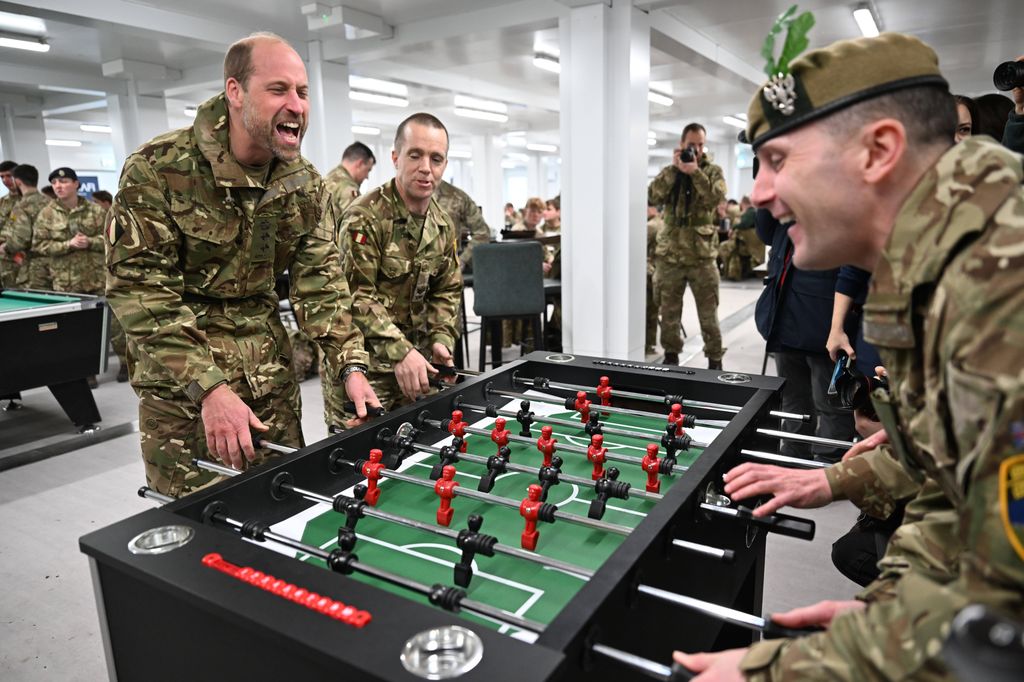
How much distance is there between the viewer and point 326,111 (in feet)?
21.7

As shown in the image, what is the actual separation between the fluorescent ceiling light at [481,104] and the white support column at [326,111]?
12.9 ft

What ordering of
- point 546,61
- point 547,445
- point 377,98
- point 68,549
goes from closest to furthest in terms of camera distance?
point 547,445
point 68,549
point 546,61
point 377,98

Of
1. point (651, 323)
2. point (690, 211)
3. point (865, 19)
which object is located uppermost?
point (865, 19)

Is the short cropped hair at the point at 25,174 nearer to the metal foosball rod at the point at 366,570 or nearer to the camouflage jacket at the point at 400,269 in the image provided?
the camouflage jacket at the point at 400,269

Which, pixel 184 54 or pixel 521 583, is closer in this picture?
pixel 521 583

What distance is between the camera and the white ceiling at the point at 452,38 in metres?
5.53

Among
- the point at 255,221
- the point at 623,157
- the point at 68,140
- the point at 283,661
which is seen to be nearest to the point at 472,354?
the point at 623,157

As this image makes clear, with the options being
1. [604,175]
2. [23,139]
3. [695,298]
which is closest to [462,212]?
[604,175]

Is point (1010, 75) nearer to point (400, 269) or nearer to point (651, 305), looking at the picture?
point (400, 269)

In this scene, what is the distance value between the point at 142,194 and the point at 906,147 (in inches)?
66.0

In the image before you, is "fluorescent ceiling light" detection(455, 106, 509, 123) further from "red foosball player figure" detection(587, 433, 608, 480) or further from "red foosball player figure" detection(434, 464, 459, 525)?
"red foosball player figure" detection(434, 464, 459, 525)

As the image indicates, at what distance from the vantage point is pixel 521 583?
1.10 metres

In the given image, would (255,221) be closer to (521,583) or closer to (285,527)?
(285,527)

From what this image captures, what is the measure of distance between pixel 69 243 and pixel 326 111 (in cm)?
260
